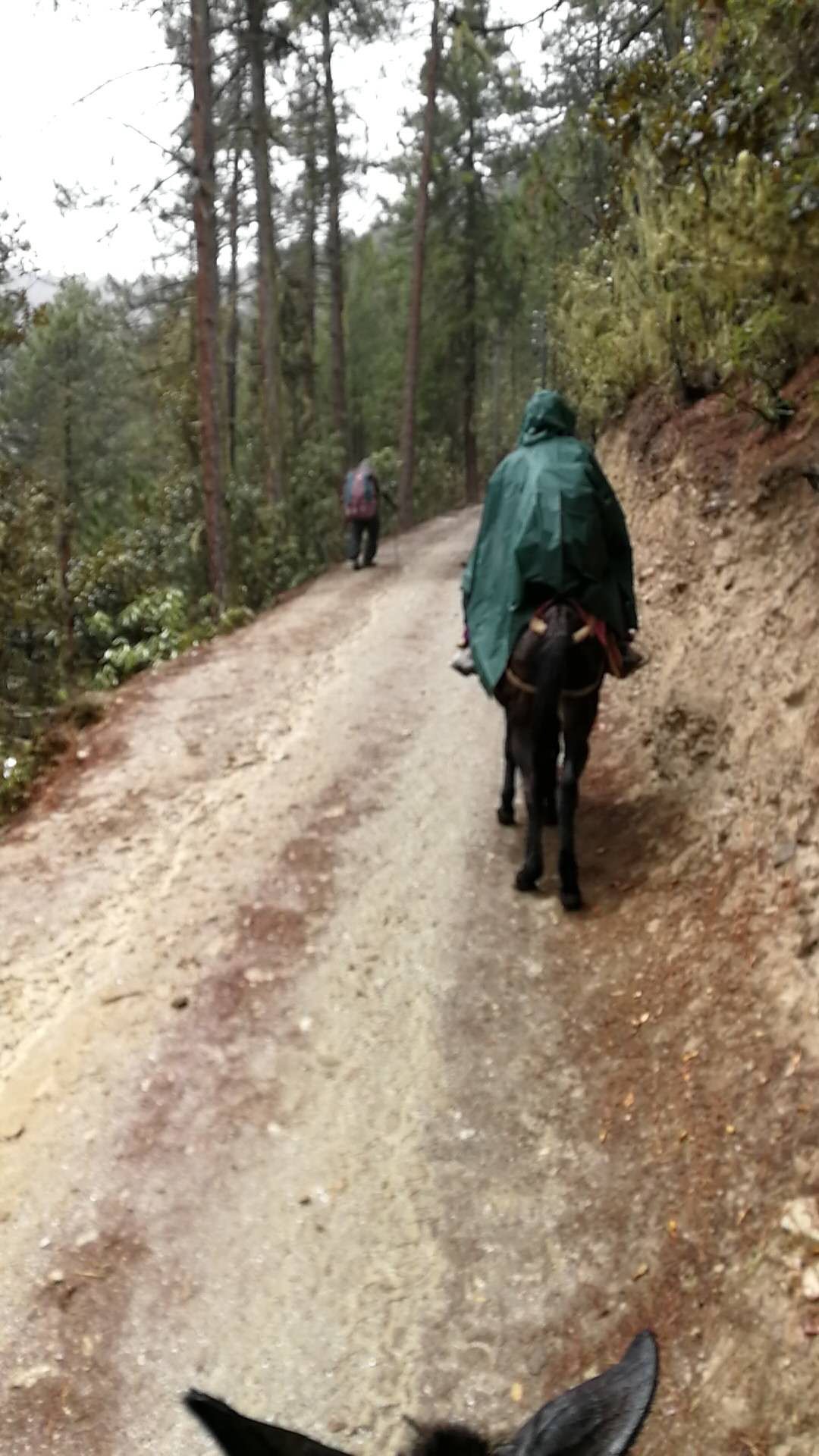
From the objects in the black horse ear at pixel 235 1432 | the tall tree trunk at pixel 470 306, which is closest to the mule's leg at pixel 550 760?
the black horse ear at pixel 235 1432

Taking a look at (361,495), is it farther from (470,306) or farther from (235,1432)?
(470,306)

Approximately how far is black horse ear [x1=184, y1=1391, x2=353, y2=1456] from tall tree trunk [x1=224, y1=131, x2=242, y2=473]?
16.7m

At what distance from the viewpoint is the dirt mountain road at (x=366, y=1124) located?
3.11 metres

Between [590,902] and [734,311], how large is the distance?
370 centimetres

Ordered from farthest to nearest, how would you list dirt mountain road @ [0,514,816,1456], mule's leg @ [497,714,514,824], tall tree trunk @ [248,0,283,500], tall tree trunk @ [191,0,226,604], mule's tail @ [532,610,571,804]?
tall tree trunk @ [248,0,283,500]
tall tree trunk @ [191,0,226,604]
mule's leg @ [497,714,514,824]
mule's tail @ [532,610,571,804]
dirt mountain road @ [0,514,816,1456]

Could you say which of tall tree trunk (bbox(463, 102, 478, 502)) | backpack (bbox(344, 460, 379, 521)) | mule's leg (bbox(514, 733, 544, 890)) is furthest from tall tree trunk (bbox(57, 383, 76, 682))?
tall tree trunk (bbox(463, 102, 478, 502))

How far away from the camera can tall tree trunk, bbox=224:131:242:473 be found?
21.0m

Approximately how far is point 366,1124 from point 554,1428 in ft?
9.28

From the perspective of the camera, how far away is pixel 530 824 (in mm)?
5559

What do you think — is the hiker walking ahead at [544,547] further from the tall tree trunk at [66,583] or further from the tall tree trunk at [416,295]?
the tall tree trunk at [416,295]

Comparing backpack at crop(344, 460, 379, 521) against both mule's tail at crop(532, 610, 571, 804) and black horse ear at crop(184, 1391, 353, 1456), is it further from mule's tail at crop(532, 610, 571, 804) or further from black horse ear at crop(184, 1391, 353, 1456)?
black horse ear at crop(184, 1391, 353, 1456)

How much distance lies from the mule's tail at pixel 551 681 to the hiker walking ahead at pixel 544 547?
19 centimetres

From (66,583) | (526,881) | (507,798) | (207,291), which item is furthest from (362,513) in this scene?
(526,881)

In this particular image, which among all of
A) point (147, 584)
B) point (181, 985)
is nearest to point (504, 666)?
point (181, 985)
